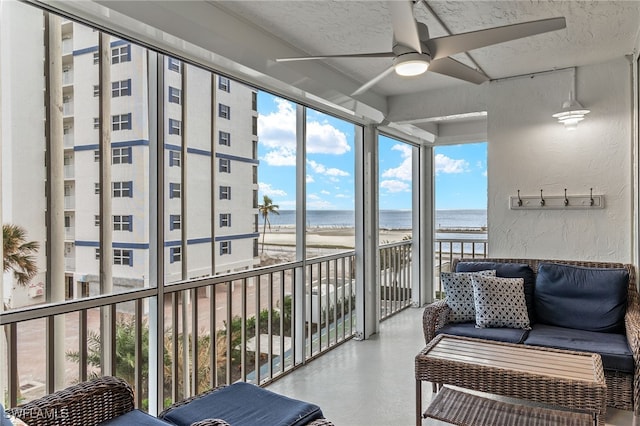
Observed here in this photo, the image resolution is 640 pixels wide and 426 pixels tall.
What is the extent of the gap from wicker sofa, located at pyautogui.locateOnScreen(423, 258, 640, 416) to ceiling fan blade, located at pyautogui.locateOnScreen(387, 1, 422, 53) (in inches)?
80.9

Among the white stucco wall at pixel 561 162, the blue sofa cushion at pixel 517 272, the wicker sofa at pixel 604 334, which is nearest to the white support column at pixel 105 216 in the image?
the wicker sofa at pixel 604 334

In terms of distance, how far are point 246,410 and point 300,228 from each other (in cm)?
193

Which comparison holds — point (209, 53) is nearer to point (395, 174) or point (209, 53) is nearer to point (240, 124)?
point (240, 124)

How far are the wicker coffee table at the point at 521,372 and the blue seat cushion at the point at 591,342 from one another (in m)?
0.18

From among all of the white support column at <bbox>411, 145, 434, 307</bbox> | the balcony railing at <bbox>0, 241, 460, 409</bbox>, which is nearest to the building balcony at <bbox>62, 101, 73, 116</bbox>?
the balcony railing at <bbox>0, 241, 460, 409</bbox>

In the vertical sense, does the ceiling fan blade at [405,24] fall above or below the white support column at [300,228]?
above

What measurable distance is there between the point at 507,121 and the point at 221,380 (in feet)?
10.9

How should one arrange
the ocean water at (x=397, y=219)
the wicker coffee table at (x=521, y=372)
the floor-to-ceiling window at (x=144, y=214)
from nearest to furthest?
the floor-to-ceiling window at (x=144, y=214), the wicker coffee table at (x=521, y=372), the ocean water at (x=397, y=219)

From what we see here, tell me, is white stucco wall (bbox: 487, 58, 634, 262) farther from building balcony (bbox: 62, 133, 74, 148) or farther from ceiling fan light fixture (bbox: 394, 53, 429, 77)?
building balcony (bbox: 62, 133, 74, 148)

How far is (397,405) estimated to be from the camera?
2.91 m

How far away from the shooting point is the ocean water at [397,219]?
4.18 m

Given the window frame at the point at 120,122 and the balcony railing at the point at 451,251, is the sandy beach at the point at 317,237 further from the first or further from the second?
the balcony railing at the point at 451,251

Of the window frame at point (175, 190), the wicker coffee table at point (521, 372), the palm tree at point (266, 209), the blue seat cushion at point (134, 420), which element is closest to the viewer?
the blue seat cushion at point (134, 420)

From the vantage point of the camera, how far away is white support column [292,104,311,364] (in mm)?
3680
